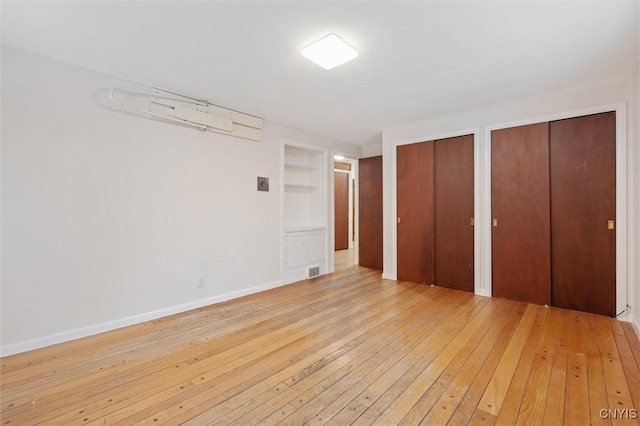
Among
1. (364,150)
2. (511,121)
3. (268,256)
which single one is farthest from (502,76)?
(268,256)

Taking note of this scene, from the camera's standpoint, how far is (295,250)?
452cm

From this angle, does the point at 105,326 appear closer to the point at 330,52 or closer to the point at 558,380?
the point at 330,52

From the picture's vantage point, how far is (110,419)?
1580 mm

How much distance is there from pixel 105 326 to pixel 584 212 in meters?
5.27

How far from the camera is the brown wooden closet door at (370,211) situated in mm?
5363

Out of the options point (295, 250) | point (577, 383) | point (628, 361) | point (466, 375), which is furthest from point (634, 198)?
point (295, 250)

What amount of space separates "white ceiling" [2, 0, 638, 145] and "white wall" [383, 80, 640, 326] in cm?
22

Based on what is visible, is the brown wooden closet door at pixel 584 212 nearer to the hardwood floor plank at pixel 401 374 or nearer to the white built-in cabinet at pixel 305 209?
the hardwood floor plank at pixel 401 374

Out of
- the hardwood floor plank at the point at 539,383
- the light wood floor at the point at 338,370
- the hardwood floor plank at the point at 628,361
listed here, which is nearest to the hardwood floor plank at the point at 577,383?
the light wood floor at the point at 338,370

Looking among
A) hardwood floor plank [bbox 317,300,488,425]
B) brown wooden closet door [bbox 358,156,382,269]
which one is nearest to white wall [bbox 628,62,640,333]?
hardwood floor plank [bbox 317,300,488,425]

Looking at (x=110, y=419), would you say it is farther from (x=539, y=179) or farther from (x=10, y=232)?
(x=539, y=179)

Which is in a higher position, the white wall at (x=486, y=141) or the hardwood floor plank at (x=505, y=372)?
the white wall at (x=486, y=141)

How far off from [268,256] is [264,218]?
582 millimetres

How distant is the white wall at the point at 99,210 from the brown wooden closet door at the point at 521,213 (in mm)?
3479
